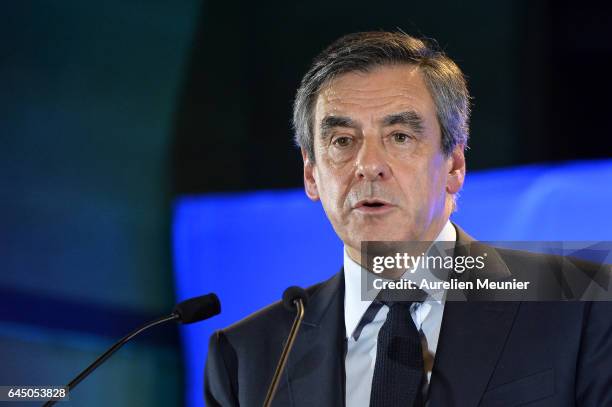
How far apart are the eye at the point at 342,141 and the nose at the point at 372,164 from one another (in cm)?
5

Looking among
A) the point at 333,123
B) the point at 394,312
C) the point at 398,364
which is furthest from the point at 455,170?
the point at 398,364

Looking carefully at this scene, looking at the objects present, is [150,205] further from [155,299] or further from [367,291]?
[367,291]

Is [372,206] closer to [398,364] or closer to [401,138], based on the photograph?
[401,138]

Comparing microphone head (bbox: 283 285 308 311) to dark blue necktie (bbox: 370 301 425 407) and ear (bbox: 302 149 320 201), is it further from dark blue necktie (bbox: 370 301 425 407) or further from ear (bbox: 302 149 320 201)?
ear (bbox: 302 149 320 201)

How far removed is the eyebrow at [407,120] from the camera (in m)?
1.83

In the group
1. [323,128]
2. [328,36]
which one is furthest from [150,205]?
[323,128]

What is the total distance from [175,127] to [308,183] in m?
0.97

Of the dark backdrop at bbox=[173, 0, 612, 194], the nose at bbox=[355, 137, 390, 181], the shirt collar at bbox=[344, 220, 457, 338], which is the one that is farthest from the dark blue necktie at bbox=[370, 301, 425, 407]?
the dark backdrop at bbox=[173, 0, 612, 194]

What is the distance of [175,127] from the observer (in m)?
2.88

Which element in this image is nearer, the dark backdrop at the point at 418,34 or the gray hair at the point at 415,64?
the gray hair at the point at 415,64

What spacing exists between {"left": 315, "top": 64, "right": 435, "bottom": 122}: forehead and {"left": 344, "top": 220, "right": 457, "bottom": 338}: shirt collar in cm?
26

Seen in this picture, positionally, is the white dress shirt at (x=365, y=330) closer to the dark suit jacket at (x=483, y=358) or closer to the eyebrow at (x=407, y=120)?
the dark suit jacket at (x=483, y=358)

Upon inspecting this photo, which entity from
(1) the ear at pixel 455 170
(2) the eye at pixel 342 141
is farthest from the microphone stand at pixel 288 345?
(1) the ear at pixel 455 170

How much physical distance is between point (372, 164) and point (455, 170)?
27cm
